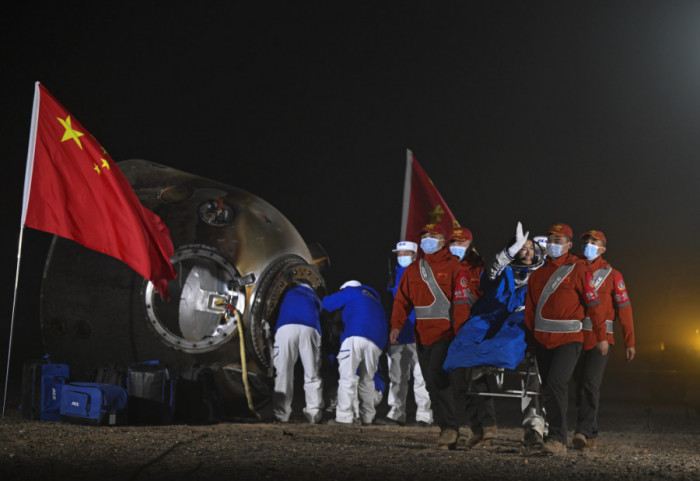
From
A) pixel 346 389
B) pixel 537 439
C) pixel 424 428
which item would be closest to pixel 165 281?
pixel 346 389

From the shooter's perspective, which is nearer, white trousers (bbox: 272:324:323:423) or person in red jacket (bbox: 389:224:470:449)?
person in red jacket (bbox: 389:224:470:449)

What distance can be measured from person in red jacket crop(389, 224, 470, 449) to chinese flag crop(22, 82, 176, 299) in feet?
8.43

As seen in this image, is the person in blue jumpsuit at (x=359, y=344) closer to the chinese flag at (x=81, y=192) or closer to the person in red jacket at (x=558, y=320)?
the chinese flag at (x=81, y=192)

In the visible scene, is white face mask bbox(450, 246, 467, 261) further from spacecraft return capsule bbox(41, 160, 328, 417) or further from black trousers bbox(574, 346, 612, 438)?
spacecraft return capsule bbox(41, 160, 328, 417)

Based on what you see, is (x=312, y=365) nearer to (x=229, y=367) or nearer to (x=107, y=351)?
(x=229, y=367)

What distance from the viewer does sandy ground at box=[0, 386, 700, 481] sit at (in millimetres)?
5250

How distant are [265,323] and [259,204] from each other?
146 centimetres

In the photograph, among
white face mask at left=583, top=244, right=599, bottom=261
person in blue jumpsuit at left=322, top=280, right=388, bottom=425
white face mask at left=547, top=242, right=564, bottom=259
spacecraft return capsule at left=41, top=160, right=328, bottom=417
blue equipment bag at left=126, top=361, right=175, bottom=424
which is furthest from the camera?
person in blue jumpsuit at left=322, top=280, right=388, bottom=425

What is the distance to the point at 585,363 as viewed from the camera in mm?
7328

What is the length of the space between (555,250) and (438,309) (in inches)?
44.4

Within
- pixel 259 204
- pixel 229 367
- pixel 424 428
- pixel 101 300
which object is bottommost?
pixel 424 428

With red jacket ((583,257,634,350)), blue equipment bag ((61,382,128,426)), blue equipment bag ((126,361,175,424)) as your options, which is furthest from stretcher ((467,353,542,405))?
blue equipment bag ((61,382,128,426))

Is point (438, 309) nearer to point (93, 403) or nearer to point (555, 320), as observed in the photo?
point (555, 320)

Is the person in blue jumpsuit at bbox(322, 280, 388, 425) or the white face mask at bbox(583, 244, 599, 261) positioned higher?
the white face mask at bbox(583, 244, 599, 261)
